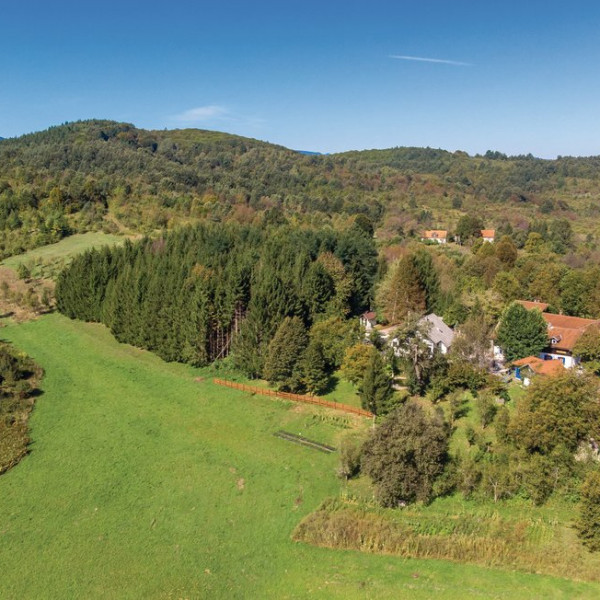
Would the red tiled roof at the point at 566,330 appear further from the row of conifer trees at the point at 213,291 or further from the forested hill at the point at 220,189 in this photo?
the forested hill at the point at 220,189

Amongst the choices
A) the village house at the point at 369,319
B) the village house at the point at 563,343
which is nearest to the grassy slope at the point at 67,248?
the village house at the point at 369,319

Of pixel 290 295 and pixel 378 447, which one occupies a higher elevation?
pixel 290 295

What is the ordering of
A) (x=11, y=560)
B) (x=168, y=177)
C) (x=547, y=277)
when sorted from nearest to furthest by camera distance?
1. (x=11, y=560)
2. (x=547, y=277)
3. (x=168, y=177)

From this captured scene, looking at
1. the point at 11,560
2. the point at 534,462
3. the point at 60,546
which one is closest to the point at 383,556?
the point at 534,462

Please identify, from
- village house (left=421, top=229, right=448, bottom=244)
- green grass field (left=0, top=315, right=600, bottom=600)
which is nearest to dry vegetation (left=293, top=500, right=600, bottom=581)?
green grass field (left=0, top=315, right=600, bottom=600)

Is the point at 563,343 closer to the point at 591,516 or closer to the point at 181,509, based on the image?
the point at 591,516

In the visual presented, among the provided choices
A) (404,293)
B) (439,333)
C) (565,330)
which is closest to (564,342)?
(565,330)

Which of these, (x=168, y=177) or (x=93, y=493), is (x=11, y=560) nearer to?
(x=93, y=493)
